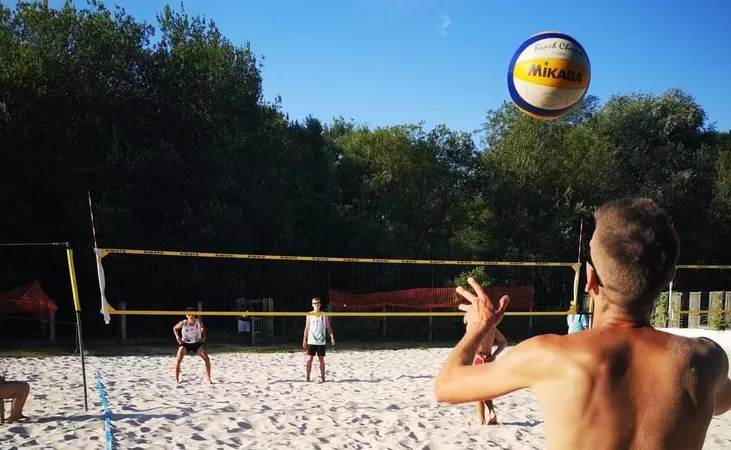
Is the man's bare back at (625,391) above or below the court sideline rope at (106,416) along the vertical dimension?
above

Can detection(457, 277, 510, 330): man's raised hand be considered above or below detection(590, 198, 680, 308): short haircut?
below

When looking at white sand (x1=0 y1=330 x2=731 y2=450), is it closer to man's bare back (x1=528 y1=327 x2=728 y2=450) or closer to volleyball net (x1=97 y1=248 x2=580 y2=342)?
man's bare back (x1=528 y1=327 x2=728 y2=450)

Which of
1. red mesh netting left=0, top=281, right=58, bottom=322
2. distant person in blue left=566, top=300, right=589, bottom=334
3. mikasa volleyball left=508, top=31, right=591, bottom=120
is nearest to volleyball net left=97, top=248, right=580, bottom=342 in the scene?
red mesh netting left=0, top=281, right=58, bottom=322

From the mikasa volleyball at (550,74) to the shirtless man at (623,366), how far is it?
4593 millimetres

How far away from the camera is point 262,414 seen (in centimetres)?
596

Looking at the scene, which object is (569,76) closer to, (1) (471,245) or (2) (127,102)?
(2) (127,102)

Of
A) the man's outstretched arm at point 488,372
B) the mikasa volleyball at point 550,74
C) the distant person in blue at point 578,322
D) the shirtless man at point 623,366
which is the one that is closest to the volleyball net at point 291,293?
the distant person in blue at point 578,322

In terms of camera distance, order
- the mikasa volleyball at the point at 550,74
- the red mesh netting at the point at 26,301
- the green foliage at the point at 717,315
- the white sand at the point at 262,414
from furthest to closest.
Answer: the green foliage at the point at 717,315
the red mesh netting at the point at 26,301
the mikasa volleyball at the point at 550,74
the white sand at the point at 262,414

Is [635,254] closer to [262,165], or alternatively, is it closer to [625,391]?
[625,391]

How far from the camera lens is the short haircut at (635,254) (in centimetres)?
126

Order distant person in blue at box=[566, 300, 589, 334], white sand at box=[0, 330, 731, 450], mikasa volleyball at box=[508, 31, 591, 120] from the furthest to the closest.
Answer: distant person in blue at box=[566, 300, 589, 334], mikasa volleyball at box=[508, 31, 591, 120], white sand at box=[0, 330, 731, 450]

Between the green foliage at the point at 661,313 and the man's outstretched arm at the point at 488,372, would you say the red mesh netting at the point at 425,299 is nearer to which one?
the green foliage at the point at 661,313

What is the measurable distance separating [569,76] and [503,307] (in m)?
4.58

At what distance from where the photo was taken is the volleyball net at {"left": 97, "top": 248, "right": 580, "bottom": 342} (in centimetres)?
1517
